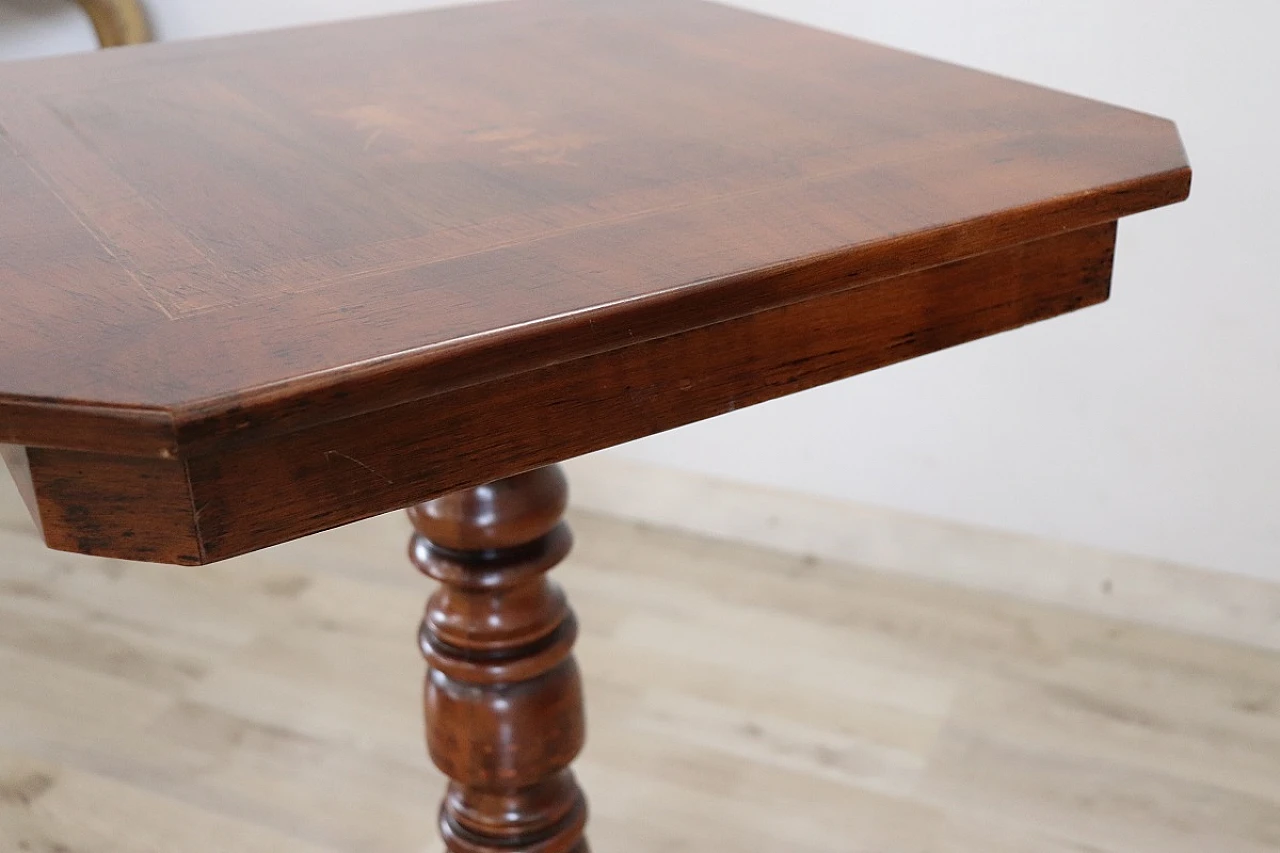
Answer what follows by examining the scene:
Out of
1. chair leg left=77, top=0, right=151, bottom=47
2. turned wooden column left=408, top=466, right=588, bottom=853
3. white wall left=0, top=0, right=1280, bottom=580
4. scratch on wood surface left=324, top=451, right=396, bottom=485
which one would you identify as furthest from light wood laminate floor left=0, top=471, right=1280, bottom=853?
scratch on wood surface left=324, top=451, right=396, bottom=485

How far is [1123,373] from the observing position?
60.8 inches

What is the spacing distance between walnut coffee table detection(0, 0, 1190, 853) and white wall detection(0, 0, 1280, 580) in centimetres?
50

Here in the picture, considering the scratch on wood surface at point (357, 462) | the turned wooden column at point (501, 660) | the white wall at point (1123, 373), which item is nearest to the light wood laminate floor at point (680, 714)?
the white wall at point (1123, 373)

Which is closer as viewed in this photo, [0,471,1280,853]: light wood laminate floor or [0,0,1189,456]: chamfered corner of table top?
[0,0,1189,456]: chamfered corner of table top

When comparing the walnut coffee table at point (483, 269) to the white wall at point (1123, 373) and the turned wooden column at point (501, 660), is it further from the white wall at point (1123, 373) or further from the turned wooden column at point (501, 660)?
the white wall at point (1123, 373)

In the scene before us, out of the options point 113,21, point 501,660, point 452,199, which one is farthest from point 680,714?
point 113,21

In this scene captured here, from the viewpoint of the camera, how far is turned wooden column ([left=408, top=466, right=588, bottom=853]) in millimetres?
875

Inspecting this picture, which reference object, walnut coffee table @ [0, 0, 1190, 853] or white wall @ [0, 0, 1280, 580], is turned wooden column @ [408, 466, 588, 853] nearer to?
walnut coffee table @ [0, 0, 1190, 853]

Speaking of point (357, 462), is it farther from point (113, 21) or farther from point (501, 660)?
point (113, 21)

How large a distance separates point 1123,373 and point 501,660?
0.91 meters

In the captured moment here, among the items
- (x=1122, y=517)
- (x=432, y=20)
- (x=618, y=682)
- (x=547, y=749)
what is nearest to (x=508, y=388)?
(x=547, y=749)

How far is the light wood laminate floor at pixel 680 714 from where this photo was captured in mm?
1327

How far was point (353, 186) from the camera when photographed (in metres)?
0.76

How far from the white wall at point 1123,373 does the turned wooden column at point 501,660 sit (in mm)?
824
